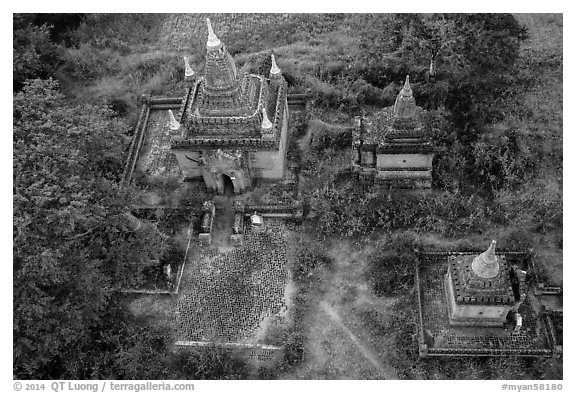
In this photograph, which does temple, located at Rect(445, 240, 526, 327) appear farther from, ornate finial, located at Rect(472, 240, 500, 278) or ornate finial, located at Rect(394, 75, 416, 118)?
ornate finial, located at Rect(394, 75, 416, 118)

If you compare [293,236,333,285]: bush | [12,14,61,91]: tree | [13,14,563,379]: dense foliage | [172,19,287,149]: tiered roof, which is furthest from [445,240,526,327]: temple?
[12,14,61,91]: tree

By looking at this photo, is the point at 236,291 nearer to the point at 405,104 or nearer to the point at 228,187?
the point at 228,187

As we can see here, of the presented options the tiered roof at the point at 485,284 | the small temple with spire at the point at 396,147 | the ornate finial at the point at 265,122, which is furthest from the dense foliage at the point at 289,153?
the ornate finial at the point at 265,122

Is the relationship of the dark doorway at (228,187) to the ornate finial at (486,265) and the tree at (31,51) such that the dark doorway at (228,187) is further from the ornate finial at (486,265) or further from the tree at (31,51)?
the tree at (31,51)

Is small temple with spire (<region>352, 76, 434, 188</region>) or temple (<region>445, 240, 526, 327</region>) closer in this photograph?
temple (<region>445, 240, 526, 327</region>)

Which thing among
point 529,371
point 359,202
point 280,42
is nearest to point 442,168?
point 359,202

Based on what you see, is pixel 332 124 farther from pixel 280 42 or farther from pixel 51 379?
pixel 51 379
